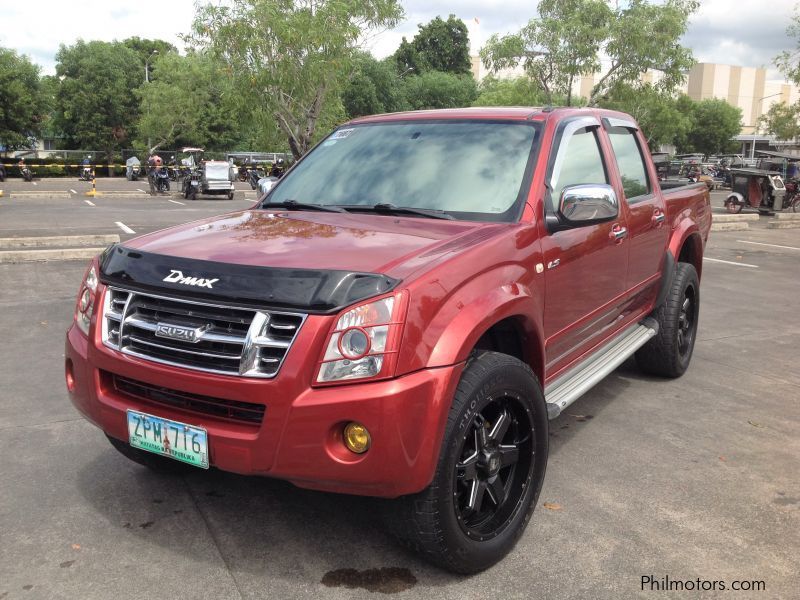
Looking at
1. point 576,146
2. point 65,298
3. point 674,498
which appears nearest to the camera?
point 674,498

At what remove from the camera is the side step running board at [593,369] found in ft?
11.3

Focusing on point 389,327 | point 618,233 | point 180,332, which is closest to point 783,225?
point 618,233

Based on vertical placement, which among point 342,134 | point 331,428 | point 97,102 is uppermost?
point 97,102

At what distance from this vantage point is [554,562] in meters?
2.93

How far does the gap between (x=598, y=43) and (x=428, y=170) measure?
78.3 ft

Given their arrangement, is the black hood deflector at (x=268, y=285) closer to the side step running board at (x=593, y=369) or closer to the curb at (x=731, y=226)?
the side step running board at (x=593, y=369)

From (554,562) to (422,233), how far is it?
145 centimetres

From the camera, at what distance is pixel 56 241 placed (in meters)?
11.5

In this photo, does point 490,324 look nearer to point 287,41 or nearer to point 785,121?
point 287,41

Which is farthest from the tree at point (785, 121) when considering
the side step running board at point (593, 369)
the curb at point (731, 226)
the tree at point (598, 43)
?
the side step running board at point (593, 369)

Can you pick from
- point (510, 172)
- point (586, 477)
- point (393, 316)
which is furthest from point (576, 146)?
point (393, 316)

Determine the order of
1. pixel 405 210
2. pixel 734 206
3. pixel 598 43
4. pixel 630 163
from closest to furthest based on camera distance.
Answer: pixel 405 210, pixel 630 163, pixel 734 206, pixel 598 43

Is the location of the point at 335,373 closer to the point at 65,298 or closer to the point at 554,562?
the point at 554,562

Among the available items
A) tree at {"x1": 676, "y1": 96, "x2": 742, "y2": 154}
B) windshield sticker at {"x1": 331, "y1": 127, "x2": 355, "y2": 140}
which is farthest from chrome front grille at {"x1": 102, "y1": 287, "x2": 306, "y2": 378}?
tree at {"x1": 676, "y1": 96, "x2": 742, "y2": 154}
